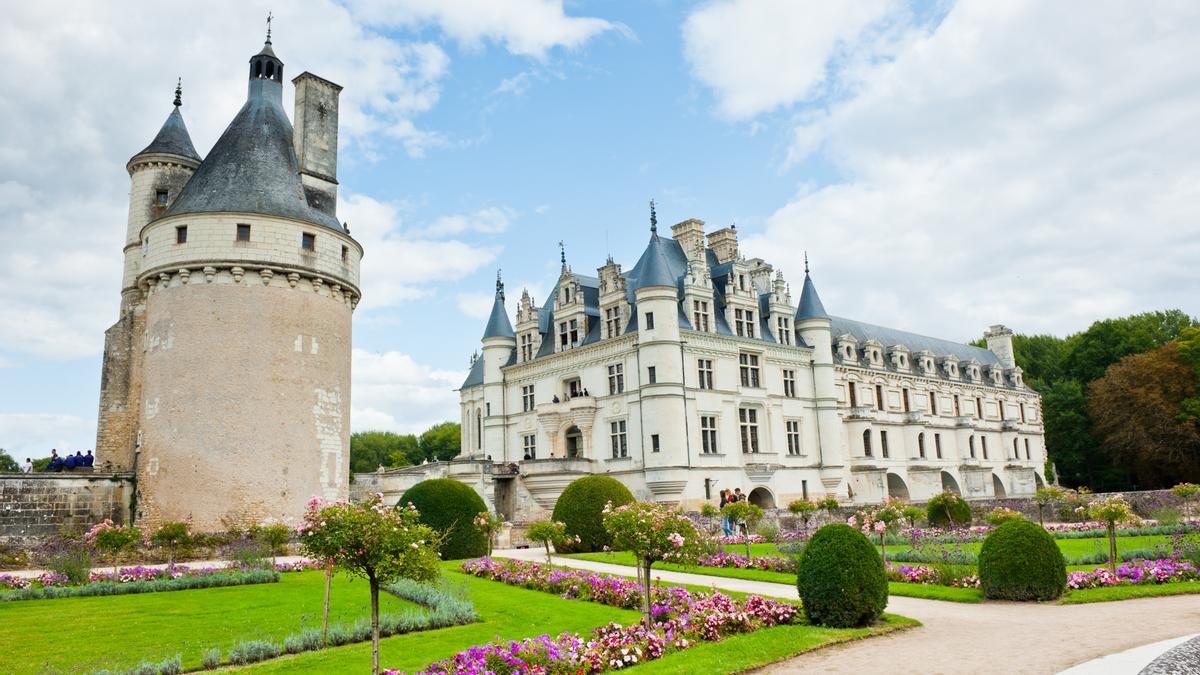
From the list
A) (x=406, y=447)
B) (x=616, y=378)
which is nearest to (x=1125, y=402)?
(x=616, y=378)

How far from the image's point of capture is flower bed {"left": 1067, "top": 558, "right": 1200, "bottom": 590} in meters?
15.2

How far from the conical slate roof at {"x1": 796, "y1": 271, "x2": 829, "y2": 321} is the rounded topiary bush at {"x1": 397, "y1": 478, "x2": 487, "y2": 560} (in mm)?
23468

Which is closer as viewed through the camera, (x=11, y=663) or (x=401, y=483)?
(x=11, y=663)

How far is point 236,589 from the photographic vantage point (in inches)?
671

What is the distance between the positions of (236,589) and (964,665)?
14312mm

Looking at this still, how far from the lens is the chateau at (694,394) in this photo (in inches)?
1369

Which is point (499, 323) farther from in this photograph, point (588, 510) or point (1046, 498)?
point (1046, 498)

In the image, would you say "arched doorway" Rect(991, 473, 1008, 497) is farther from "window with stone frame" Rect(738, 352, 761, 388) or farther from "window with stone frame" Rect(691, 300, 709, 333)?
"window with stone frame" Rect(691, 300, 709, 333)

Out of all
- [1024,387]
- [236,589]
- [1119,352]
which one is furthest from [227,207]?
[1119,352]

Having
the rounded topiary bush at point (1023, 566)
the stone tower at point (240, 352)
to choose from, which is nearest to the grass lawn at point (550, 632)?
the rounded topiary bush at point (1023, 566)

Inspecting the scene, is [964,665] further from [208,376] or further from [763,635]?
[208,376]

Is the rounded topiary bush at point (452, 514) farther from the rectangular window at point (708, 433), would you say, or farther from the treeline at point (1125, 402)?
the treeline at point (1125, 402)

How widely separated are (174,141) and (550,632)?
1064 inches

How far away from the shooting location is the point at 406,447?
3460 inches
